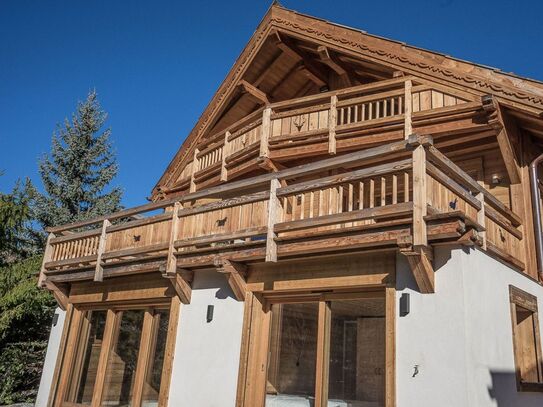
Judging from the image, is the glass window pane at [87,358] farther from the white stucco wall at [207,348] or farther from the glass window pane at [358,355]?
the glass window pane at [358,355]

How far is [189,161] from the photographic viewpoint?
15.4m

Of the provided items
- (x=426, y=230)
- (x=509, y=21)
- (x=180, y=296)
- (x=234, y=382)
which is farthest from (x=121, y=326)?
(x=509, y=21)

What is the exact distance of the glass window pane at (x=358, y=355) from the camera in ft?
19.8

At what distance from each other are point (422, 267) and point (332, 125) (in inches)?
196

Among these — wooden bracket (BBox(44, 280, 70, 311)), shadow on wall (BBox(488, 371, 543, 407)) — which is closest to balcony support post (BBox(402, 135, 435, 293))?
shadow on wall (BBox(488, 371, 543, 407))

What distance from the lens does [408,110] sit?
899 cm

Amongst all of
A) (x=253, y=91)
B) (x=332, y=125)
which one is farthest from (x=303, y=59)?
(x=332, y=125)

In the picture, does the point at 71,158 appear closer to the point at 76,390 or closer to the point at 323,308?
the point at 76,390

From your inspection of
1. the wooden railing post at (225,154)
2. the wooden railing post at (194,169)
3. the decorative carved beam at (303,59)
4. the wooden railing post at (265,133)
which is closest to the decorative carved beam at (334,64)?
the decorative carved beam at (303,59)

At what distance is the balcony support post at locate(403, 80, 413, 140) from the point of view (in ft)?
29.2

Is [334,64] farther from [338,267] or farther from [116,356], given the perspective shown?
[116,356]

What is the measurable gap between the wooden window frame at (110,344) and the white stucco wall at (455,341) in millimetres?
4015

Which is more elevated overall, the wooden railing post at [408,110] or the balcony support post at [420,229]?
the wooden railing post at [408,110]

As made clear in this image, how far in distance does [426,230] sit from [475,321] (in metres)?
1.13
